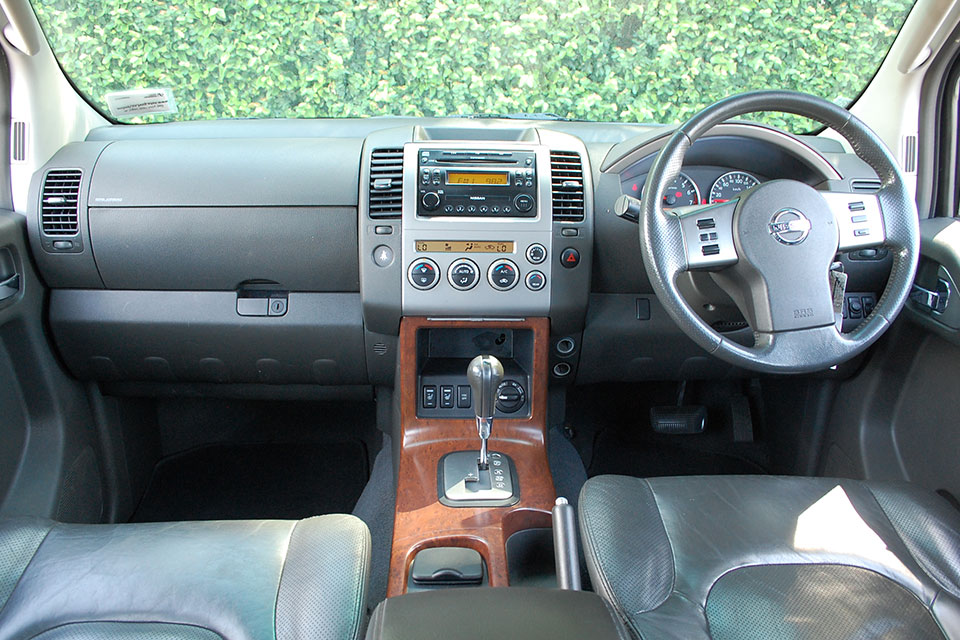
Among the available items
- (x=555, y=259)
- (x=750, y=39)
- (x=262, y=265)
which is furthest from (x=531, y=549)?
(x=750, y=39)

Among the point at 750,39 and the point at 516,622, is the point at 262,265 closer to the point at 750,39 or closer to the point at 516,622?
the point at 516,622

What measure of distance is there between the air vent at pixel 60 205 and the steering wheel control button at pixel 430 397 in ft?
3.44

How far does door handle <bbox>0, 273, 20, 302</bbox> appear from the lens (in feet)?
6.32

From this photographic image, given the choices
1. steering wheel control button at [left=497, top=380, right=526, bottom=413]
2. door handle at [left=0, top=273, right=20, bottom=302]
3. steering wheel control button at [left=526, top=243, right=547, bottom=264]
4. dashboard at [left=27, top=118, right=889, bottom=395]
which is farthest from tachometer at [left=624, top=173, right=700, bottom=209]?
door handle at [left=0, top=273, right=20, bottom=302]

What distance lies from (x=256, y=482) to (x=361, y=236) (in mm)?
1154

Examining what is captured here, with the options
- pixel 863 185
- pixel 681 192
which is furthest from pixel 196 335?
pixel 863 185

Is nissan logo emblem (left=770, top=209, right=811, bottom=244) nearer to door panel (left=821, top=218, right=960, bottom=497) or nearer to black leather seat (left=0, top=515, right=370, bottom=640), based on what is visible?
door panel (left=821, top=218, right=960, bottom=497)

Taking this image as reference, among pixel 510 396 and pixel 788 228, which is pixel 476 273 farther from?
pixel 788 228

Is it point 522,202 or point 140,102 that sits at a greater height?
point 140,102

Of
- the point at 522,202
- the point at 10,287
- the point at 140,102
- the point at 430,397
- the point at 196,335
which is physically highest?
the point at 140,102

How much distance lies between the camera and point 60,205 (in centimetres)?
203

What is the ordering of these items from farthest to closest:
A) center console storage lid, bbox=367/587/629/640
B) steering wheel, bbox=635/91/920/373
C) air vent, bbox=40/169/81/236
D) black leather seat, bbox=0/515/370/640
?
air vent, bbox=40/169/81/236 → steering wheel, bbox=635/91/920/373 → black leather seat, bbox=0/515/370/640 → center console storage lid, bbox=367/587/629/640

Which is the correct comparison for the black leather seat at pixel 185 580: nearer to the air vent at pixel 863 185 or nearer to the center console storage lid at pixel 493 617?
the center console storage lid at pixel 493 617

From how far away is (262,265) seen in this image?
2.07 metres
